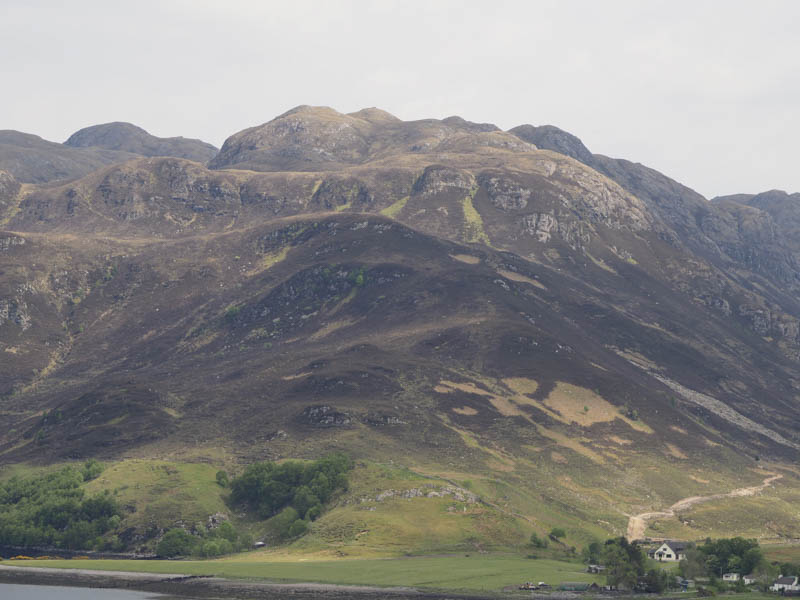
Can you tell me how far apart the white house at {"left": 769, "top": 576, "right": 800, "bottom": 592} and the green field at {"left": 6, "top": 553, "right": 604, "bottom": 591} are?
88.0 ft

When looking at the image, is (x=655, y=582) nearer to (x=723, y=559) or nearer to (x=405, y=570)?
(x=723, y=559)

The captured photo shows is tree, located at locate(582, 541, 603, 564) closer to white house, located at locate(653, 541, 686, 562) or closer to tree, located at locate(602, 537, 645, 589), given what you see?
white house, located at locate(653, 541, 686, 562)

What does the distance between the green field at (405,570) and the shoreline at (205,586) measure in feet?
6.13

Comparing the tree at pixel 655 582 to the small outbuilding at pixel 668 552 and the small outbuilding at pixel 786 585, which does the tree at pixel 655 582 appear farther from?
the small outbuilding at pixel 668 552

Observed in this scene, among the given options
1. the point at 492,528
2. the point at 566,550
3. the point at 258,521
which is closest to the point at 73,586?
the point at 258,521

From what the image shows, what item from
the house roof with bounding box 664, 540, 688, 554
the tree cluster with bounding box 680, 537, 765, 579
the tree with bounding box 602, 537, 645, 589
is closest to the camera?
the tree with bounding box 602, 537, 645, 589

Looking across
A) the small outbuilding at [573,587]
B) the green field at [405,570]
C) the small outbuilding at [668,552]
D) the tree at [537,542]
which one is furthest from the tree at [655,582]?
the tree at [537,542]

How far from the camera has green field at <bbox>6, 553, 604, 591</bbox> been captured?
144 m

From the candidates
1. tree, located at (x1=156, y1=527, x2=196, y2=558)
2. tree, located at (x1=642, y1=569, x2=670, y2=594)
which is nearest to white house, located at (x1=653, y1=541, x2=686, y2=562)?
tree, located at (x1=642, y1=569, x2=670, y2=594)

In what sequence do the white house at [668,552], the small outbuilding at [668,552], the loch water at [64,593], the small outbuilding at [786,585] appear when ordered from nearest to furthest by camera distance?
1. the small outbuilding at [786,585]
2. the loch water at [64,593]
3. the small outbuilding at [668,552]
4. the white house at [668,552]

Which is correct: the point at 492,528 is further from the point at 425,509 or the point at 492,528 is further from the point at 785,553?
the point at 785,553

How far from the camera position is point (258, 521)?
199625 millimetres

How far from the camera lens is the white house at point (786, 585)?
5143 inches

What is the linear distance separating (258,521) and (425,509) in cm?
4157
